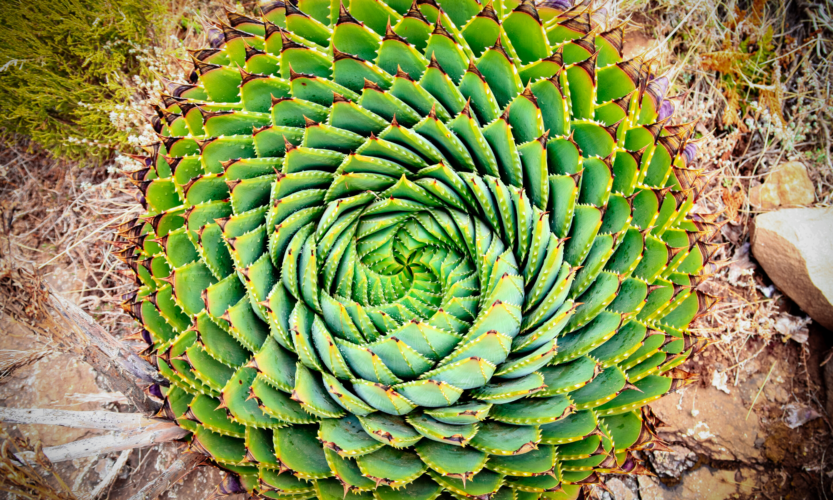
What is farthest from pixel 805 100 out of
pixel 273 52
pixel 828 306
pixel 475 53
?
pixel 273 52

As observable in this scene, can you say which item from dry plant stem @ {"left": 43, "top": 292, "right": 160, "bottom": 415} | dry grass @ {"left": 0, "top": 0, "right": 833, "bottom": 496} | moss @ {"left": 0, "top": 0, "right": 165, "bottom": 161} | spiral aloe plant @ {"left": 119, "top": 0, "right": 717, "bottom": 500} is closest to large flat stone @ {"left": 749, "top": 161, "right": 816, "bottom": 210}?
dry grass @ {"left": 0, "top": 0, "right": 833, "bottom": 496}

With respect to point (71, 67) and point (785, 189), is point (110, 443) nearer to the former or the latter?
point (71, 67)

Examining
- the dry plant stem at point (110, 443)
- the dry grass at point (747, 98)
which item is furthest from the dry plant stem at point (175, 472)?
the dry grass at point (747, 98)

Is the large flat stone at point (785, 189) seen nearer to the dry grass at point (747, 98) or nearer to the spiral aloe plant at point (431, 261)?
the dry grass at point (747, 98)

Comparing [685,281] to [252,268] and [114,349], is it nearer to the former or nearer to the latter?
[252,268]

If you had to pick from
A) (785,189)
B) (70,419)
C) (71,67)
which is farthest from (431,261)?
(71,67)

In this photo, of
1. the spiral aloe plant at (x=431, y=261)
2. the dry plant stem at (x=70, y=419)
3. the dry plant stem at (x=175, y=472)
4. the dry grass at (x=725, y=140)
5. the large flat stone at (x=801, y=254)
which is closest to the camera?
the spiral aloe plant at (x=431, y=261)
